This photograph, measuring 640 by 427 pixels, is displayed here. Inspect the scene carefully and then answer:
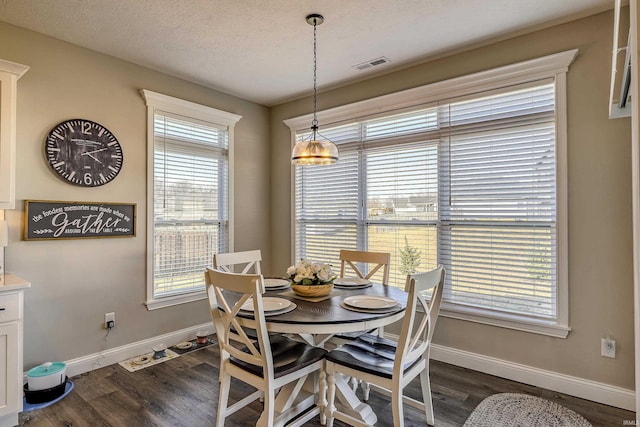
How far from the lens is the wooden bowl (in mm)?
2318

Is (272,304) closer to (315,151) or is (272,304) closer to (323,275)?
(323,275)

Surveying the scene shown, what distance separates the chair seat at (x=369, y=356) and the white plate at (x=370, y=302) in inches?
11.5

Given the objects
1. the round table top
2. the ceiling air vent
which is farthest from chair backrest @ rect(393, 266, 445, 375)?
the ceiling air vent

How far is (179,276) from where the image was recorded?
369 cm

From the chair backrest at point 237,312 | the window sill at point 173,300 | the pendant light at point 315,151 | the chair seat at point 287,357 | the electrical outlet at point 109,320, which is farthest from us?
the window sill at point 173,300

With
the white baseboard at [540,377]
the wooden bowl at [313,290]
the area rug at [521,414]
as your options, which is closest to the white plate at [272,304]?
the wooden bowl at [313,290]

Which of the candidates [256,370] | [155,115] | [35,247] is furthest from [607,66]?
[35,247]

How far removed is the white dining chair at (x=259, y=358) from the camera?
6.00ft

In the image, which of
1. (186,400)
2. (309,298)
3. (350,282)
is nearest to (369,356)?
(309,298)

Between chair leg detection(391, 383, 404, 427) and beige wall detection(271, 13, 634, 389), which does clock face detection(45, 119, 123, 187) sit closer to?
chair leg detection(391, 383, 404, 427)

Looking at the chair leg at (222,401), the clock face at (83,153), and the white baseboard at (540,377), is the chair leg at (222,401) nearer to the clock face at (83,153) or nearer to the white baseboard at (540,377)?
the white baseboard at (540,377)

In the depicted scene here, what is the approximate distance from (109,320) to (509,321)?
134 inches

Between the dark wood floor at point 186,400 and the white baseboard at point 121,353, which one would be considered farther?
the white baseboard at point 121,353

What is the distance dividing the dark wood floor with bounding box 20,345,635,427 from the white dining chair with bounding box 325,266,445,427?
35cm
